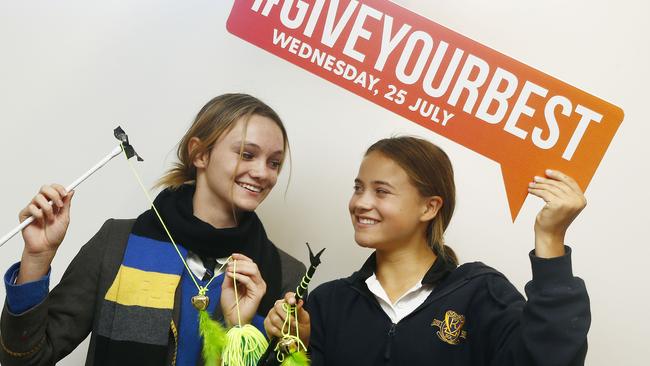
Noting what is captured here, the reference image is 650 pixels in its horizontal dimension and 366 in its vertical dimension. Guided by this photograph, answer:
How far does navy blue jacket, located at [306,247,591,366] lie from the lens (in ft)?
3.37

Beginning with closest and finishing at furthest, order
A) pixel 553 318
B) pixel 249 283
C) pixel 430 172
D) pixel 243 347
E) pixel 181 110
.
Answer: pixel 553 318 → pixel 243 347 → pixel 249 283 → pixel 430 172 → pixel 181 110

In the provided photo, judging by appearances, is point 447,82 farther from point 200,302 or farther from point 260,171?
point 200,302

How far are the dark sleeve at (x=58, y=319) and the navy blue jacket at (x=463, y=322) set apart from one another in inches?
17.4

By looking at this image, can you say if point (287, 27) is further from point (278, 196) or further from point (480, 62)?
point (278, 196)

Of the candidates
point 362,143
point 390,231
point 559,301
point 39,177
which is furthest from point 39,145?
point 559,301

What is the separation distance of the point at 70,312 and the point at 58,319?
0.02 meters

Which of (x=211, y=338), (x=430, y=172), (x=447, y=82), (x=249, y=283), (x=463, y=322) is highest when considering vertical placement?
(x=447, y=82)

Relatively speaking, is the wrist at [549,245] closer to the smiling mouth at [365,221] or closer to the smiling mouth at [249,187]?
the smiling mouth at [365,221]

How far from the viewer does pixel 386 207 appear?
1297 millimetres

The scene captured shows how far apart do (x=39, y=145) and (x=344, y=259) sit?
85 centimetres

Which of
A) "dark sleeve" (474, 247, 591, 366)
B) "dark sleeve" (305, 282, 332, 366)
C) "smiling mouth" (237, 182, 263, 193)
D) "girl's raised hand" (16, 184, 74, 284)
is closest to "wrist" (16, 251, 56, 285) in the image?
"girl's raised hand" (16, 184, 74, 284)

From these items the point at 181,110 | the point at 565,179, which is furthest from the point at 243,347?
the point at 181,110

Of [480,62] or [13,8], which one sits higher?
[480,62]

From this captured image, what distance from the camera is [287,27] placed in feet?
4.17
